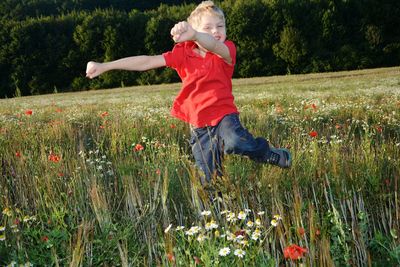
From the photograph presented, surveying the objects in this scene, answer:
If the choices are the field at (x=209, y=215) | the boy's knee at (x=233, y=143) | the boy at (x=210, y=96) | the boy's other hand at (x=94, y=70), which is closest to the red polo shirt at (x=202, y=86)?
the boy at (x=210, y=96)

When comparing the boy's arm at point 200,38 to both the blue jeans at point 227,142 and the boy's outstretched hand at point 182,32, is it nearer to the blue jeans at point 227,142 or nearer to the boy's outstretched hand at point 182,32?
the boy's outstretched hand at point 182,32

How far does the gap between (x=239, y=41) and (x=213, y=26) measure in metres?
40.4

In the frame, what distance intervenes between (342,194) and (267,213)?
491 millimetres

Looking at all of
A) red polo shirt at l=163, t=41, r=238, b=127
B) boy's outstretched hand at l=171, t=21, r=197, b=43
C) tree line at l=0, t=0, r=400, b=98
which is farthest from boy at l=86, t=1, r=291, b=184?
tree line at l=0, t=0, r=400, b=98

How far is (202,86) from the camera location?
398cm

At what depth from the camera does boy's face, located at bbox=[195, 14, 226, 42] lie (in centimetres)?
379

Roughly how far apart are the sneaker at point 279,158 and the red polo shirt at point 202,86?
1.64 feet

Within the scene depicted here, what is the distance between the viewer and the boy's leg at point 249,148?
366 centimetres

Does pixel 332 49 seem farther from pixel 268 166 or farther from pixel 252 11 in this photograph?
pixel 268 166

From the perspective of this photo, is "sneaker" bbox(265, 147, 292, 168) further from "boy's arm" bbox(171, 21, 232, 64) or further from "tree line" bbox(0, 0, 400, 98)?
"tree line" bbox(0, 0, 400, 98)

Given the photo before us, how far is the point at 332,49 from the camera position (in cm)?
4197

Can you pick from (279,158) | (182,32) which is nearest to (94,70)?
(182,32)

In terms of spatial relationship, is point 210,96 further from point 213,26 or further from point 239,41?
point 239,41

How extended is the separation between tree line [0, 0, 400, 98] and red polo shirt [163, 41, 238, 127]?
3723 centimetres
